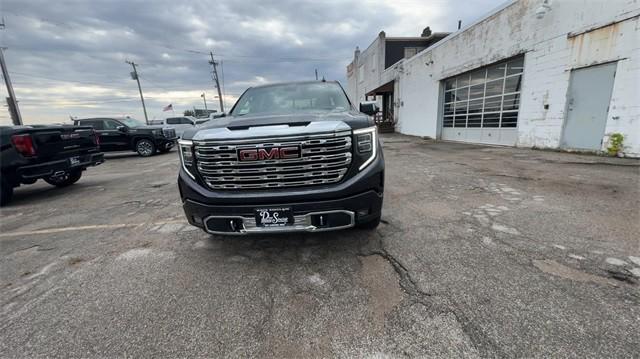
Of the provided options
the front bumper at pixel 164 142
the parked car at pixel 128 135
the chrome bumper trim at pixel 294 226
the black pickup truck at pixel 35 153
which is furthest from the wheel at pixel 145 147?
the chrome bumper trim at pixel 294 226

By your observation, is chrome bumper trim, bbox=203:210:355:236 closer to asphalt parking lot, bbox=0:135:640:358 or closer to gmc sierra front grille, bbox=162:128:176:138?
asphalt parking lot, bbox=0:135:640:358

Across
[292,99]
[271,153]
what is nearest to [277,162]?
[271,153]

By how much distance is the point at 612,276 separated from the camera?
2.12 meters

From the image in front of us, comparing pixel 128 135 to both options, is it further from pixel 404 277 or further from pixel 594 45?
pixel 594 45

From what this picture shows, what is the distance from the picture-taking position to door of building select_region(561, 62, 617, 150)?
6.67m

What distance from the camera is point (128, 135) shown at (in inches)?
475

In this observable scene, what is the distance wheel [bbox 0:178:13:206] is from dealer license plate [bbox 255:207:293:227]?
594 cm

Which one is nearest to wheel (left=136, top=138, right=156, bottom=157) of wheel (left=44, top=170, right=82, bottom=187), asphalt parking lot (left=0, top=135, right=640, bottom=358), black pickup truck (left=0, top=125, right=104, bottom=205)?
wheel (left=44, top=170, right=82, bottom=187)

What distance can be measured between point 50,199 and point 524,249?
26.2 ft

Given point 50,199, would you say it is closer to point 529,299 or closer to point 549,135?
point 529,299

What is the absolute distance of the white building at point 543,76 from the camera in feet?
20.8

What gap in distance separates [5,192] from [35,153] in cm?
94

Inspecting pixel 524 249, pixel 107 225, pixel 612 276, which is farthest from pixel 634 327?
pixel 107 225

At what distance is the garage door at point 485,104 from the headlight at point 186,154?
10636 millimetres
